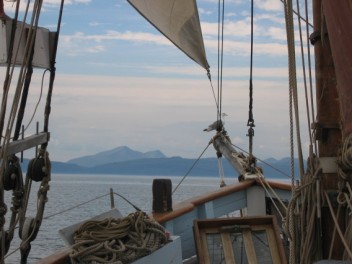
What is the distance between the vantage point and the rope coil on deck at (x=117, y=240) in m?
3.82

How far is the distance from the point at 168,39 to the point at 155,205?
310 cm

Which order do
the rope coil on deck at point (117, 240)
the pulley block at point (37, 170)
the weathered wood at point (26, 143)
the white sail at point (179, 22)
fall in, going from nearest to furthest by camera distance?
the weathered wood at point (26, 143), the rope coil on deck at point (117, 240), the pulley block at point (37, 170), the white sail at point (179, 22)

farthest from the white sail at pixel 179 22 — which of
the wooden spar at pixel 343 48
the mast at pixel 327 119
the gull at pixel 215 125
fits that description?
the wooden spar at pixel 343 48

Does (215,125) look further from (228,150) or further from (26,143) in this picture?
(26,143)

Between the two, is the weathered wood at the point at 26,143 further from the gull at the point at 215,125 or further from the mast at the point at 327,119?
the gull at the point at 215,125

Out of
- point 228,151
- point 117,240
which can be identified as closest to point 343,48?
point 117,240

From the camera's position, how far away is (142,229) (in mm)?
4168

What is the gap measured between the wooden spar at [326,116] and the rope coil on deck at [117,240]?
49.1 inches

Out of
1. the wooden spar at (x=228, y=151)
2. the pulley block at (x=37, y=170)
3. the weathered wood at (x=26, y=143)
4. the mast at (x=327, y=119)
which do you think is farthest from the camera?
the wooden spar at (x=228, y=151)

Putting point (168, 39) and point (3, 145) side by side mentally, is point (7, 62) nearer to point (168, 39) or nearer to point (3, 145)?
point (3, 145)

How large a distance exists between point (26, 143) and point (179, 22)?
4.28 meters

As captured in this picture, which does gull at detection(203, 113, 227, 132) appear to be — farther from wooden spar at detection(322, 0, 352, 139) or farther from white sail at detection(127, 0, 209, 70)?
wooden spar at detection(322, 0, 352, 139)

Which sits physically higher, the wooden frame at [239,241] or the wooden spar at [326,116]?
the wooden spar at [326,116]

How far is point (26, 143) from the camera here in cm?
384
